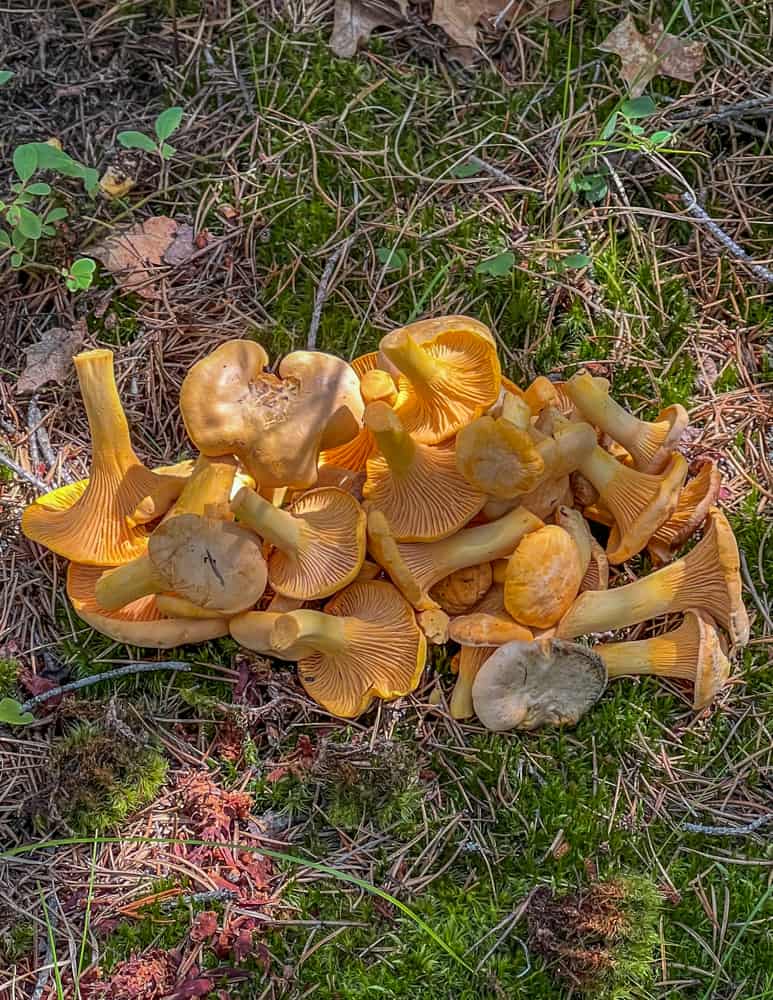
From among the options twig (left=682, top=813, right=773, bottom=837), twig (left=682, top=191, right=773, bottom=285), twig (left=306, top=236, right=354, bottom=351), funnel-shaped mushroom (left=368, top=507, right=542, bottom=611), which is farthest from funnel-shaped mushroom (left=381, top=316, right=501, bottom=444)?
twig (left=682, top=813, right=773, bottom=837)

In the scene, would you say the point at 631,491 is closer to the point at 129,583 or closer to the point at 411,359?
the point at 411,359

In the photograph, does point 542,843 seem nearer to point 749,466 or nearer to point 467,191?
point 749,466

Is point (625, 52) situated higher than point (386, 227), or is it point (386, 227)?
point (625, 52)

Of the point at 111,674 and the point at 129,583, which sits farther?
→ the point at 111,674

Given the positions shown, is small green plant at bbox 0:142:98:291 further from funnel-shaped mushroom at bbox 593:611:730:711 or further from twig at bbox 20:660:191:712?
funnel-shaped mushroom at bbox 593:611:730:711

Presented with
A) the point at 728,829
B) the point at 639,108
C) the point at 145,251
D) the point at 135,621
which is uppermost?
the point at 639,108

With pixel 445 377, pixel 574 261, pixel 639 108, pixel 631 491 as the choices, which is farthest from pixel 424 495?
pixel 639 108

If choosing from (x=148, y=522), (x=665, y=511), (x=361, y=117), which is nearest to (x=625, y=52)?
(x=361, y=117)
